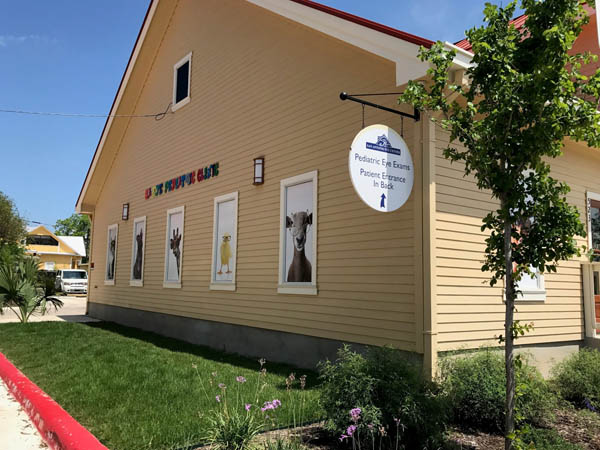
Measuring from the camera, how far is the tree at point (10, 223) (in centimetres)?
4169

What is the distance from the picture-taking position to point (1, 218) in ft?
136

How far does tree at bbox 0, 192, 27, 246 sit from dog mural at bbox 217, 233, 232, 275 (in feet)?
122

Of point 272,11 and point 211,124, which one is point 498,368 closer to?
point 272,11

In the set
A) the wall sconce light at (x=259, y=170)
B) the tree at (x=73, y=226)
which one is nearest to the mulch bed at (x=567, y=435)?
the wall sconce light at (x=259, y=170)

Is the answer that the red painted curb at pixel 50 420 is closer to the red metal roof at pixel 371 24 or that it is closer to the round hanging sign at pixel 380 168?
the round hanging sign at pixel 380 168

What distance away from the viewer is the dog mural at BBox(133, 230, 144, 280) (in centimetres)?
1539

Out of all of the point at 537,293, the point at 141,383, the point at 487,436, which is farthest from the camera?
the point at 537,293

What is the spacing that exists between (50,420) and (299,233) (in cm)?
491

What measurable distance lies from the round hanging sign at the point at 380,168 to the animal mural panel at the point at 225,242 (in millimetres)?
5420

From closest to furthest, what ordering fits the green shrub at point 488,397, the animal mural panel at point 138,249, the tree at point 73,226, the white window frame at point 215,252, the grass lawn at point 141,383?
1. the grass lawn at point 141,383
2. the green shrub at point 488,397
3. the white window frame at point 215,252
4. the animal mural panel at point 138,249
5. the tree at point 73,226

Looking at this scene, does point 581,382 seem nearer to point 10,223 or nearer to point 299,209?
point 299,209

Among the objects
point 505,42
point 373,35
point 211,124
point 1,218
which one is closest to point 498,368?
point 505,42

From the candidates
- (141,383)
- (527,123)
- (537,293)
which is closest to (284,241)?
(141,383)

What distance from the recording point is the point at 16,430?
553 centimetres
